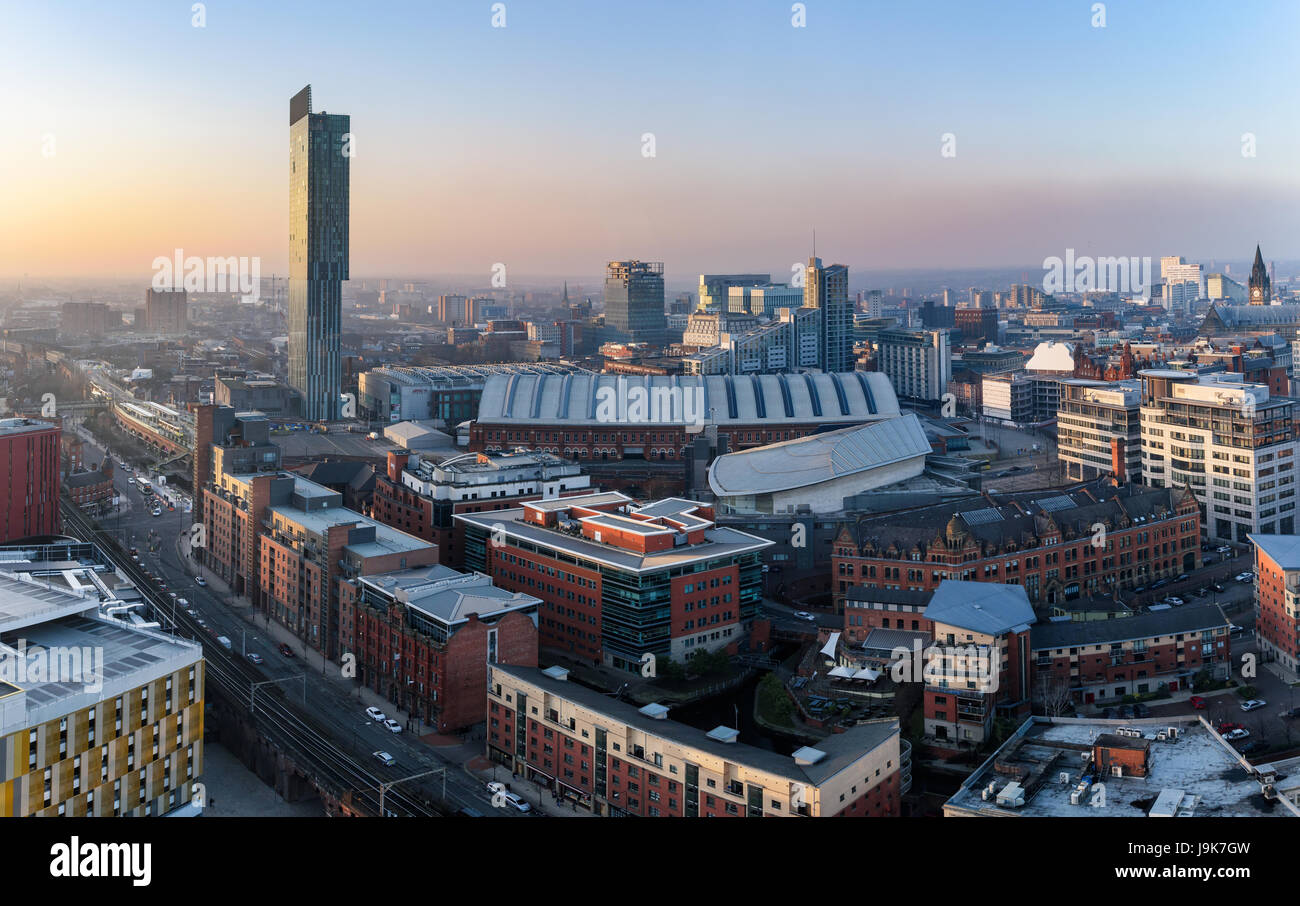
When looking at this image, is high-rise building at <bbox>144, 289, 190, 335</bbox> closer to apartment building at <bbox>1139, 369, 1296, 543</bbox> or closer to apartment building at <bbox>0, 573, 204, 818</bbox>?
apartment building at <bbox>1139, 369, 1296, 543</bbox>

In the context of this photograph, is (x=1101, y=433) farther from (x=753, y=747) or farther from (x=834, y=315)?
(x=834, y=315)

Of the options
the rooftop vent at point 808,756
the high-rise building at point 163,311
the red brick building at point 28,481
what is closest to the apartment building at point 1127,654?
the rooftop vent at point 808,756

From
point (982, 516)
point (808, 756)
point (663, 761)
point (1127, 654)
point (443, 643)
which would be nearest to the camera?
point (808, 756)

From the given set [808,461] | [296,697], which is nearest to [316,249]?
[808,461]

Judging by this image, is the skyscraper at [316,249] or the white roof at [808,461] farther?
the skyscraper at [316,249]

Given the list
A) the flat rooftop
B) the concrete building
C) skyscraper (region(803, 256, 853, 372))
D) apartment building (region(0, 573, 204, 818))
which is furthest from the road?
the concrete building

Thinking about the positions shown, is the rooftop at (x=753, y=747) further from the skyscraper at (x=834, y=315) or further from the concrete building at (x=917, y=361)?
the concrete building at (x=917, y=361)
